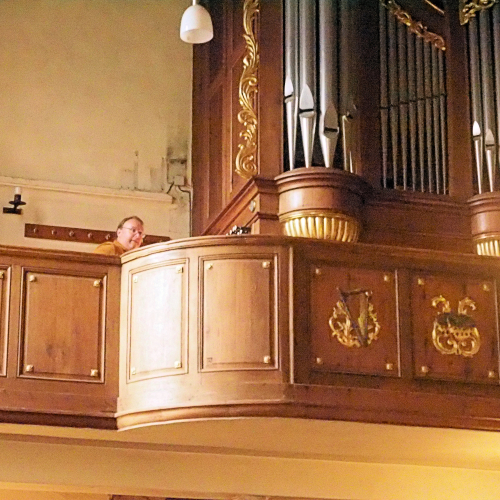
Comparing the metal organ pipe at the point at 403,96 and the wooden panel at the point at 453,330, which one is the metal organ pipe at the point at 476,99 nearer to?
the metal organ pipe at the point at 403,96

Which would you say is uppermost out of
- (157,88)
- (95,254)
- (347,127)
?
(157,88)

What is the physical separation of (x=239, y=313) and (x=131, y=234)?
2.08 meters

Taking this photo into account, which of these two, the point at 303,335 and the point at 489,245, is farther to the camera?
the point at 489,245

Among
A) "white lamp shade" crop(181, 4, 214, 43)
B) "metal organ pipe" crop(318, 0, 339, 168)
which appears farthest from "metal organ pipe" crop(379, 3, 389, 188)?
"white lamp shade" crop(181, 4, 214, 43)

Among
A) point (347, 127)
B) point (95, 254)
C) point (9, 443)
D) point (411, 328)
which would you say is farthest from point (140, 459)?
point (347, 127)

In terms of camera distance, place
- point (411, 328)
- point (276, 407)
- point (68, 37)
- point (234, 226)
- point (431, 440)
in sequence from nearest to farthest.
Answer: point (276, 407)
point (411, 328)
point (431, 440)
point (234, 226)
point (68, 37)

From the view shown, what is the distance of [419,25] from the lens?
10.9 metres

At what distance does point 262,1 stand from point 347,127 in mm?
1424

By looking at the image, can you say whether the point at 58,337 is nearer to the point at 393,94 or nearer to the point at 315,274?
the point at 315,274

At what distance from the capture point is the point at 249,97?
1036 cm

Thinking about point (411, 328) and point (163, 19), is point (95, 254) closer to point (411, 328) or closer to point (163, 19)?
point (411, 328)

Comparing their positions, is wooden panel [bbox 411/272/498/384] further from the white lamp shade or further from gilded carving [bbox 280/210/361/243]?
the white lamp shade

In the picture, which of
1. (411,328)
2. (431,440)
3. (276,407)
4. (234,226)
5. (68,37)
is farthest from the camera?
(68,37)

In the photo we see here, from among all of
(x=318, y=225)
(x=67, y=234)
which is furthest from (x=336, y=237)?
(x=67, y=234)
